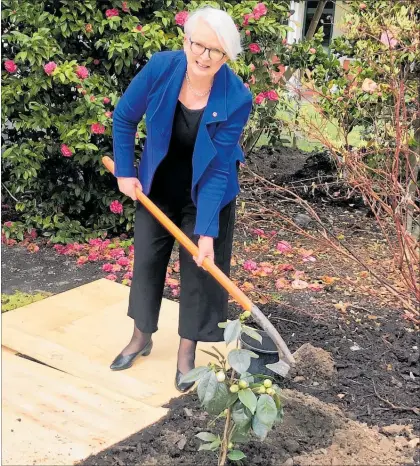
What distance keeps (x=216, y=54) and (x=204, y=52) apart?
0.05m

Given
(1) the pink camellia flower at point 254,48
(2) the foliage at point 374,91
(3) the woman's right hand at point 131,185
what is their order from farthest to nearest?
(1) the pink camellia flower at point 254,48 → (2) the foliage at point 374,91 → (3) the woman's right hand at point 131,185

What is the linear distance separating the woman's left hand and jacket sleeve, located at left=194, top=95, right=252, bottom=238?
22 mm

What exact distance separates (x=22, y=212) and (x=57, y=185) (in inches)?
22.9

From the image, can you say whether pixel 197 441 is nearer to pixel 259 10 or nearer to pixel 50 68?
pixel 50 68

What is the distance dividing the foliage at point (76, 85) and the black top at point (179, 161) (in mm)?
1754

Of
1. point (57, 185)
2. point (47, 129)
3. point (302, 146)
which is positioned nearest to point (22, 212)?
point (57, 185)

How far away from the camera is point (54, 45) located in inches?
185

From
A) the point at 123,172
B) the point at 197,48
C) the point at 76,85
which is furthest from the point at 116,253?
the point at 197,48

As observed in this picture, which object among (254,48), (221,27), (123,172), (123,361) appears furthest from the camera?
(254,48)

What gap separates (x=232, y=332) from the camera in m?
2.23

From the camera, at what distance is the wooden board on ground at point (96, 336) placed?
320 centimetres

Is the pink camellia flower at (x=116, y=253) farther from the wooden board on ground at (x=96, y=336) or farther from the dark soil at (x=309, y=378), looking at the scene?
the wooden board on ground at (x=96, y=336)

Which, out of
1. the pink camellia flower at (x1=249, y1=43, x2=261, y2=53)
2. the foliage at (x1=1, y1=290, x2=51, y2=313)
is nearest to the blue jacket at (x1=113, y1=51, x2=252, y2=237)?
the foliage at (x1=1, y1=290, x2=51, y2=313)

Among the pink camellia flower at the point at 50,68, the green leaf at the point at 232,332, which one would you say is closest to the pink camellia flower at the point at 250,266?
the pink camellia flower at the point at 50,68
